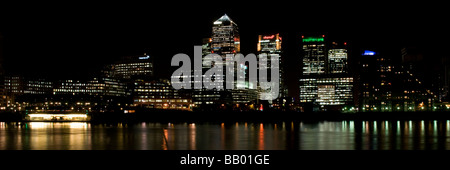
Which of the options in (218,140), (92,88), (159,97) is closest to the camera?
(218,140)

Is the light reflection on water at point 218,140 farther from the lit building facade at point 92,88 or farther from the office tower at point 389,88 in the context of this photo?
the office tower at point 389,88

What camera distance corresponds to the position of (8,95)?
146m

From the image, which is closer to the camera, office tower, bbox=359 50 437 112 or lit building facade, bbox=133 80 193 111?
lit building facade, bbox=133 80 193 111

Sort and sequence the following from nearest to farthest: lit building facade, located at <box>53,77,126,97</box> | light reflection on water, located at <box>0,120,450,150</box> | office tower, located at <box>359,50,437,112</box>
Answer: light reflection on water, located at <box>0,120,450,150</box>
lit building facade, located at <box>53,77,126,97</box>
office tower, located at <box>359,50,437,112</box>

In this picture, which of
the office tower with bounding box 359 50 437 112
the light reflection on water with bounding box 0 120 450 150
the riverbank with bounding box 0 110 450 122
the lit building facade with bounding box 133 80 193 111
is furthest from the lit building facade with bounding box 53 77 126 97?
the light reflection on water with bounding box 0 120 450 150

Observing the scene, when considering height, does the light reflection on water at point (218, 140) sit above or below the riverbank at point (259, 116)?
above

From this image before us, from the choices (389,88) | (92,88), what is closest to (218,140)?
(92,88)

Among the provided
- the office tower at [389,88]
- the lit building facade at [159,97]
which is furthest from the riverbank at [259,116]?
the office tower at [389,88]

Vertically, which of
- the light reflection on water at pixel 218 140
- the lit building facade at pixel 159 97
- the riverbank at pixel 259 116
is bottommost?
the riverbank at pixel 259 116

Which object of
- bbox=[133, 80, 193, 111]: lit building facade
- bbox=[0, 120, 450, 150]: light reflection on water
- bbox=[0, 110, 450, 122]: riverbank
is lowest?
bbox=[0, 110, 450, 122]: riverbank

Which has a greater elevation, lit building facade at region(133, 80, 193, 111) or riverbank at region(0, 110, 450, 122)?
lit building facade at region(133, 80, 193, 111)

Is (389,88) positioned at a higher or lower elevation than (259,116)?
higher

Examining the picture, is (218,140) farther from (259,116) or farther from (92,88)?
(92,88)

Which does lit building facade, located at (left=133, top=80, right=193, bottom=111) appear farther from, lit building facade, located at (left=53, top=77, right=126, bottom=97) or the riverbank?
the riverbank
